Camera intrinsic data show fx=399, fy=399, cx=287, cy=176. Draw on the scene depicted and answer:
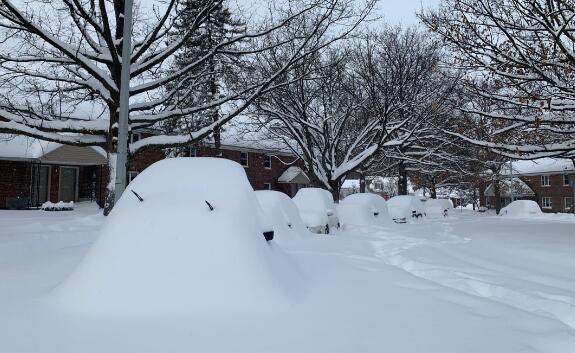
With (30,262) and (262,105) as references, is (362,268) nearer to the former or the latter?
(30,262)

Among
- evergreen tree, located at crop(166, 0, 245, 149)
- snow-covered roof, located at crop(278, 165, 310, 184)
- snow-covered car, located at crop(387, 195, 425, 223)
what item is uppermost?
evergreen tree, located at crop(166, 0, 245, 149)

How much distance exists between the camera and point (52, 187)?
2320 cm

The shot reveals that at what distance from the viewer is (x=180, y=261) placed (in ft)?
10.9

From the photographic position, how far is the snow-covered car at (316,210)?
12094 mm

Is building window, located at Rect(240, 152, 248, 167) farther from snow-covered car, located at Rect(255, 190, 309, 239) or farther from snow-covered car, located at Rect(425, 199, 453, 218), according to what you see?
snow-covered car, located at Rect(255, 190, 309, 239)

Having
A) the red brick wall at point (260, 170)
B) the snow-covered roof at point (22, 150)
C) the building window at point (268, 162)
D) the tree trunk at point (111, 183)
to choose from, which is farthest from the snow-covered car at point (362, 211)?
the building window at point (268, 162)

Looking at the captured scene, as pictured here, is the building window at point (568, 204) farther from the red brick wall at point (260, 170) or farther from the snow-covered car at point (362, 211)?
the snow-covered car at point (362, 211)

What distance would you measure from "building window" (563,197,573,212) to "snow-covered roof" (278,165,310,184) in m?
32.2

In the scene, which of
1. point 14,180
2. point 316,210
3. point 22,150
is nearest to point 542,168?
point 316,210

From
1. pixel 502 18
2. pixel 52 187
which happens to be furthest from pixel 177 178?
pixel 52 187

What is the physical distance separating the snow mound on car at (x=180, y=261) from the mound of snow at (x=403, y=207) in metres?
17.2

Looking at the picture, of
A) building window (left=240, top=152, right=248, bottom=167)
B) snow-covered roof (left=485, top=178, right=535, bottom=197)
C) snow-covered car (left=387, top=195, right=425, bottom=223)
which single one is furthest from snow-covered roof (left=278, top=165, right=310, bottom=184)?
snow-covered roof (left=485, top=178, right=535, bottom=197)

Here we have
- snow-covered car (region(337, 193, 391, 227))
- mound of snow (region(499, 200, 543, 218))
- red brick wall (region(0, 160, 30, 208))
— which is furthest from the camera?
mound of snow (region(499, 200, 543, 218))

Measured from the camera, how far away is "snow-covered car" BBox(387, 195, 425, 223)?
20.2 metres
